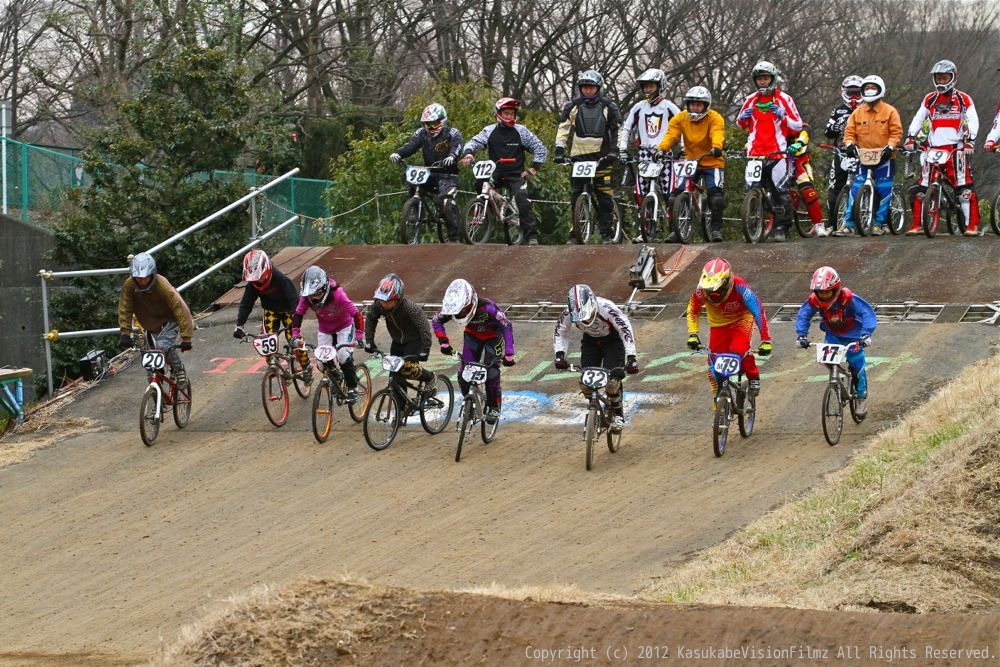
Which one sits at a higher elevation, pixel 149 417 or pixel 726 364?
pixel 726 364

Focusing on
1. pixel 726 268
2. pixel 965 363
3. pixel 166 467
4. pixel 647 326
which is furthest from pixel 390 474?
pixel 965 363

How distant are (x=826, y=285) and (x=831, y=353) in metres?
0.72

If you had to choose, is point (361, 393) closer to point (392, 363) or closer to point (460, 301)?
point (392, 363)

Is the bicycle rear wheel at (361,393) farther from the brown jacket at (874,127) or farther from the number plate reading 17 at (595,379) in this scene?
the brown jacket at (874,127)

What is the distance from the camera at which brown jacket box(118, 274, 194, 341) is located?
1664 cm

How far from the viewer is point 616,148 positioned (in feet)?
68.7

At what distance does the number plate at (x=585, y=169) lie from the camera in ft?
68.4

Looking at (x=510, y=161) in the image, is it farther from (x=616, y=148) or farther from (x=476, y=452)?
(x=476, y=452)

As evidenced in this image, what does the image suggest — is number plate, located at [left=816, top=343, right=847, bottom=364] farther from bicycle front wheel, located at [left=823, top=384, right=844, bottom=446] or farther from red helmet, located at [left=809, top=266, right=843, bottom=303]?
red helmet, located at [left=809, top=266, right=843, bottom=303]

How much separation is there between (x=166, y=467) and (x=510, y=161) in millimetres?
7913

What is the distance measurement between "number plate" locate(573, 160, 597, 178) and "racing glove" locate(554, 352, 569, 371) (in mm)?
6817

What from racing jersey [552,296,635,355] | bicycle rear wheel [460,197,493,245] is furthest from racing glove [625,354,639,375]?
bicycle rear wheel [460,197,493,245]

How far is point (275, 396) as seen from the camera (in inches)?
667

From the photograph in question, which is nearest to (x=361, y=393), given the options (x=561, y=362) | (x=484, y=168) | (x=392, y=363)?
(x=392, y=363)
